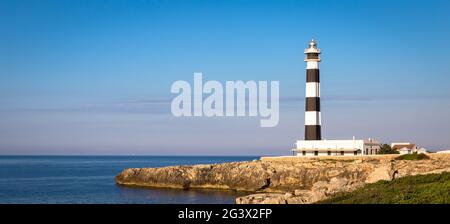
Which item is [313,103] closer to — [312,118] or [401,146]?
[312,118]

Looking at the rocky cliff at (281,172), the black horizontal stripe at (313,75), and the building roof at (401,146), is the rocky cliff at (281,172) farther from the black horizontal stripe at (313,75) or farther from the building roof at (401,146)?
the building roof at (401,146)

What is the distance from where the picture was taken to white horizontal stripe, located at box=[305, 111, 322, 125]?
60097 mm

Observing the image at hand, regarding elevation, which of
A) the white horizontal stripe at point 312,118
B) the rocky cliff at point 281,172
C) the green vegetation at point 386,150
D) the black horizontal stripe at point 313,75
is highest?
the black horizontal stripe at point 313,75

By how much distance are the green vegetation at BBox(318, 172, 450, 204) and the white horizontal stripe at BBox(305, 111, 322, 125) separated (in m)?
29.5

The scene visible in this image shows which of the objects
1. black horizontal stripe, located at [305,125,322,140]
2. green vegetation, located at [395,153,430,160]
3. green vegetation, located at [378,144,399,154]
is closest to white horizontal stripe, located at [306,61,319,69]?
black horizontal stripe, located at [305,125,322,140]

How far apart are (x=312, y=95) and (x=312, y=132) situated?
3706 millimetres

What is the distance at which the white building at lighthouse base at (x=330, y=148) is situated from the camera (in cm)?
6144

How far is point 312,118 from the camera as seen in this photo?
60250 millimetres

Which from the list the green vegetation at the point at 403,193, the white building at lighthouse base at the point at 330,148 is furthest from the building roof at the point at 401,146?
the green vegetation at the point at 403,193

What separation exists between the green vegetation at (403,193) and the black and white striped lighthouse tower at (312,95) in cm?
2951

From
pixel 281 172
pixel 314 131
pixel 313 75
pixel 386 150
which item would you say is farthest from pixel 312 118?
pixel 386 150

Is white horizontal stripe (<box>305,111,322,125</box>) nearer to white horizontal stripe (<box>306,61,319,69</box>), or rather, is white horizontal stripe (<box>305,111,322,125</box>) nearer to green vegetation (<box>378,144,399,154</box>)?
white horizontal stripe (<box>306,61,319,69</box>)

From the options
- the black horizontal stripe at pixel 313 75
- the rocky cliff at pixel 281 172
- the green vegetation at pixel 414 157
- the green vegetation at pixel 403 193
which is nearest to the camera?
the green vegetation at pixel 403 193
